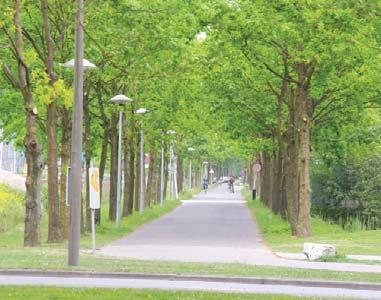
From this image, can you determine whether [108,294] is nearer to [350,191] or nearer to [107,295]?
[107,295]

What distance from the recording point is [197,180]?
5236 inches

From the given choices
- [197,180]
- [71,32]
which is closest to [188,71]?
[71,32]

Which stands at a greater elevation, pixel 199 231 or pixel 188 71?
pixel 188 71

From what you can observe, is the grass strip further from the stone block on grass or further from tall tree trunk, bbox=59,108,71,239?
tall tree trunk, bbox=59,108,71,239

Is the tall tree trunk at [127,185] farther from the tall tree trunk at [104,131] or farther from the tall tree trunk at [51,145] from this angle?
the tall tree trunk at [51,145]

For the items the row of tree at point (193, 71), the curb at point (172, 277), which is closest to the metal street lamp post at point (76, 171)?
the curb at point (172, 277)

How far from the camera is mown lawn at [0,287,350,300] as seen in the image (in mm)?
12930

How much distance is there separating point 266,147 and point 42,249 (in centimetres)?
2480

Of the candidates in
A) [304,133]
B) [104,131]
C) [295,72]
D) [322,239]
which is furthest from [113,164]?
[322,239]

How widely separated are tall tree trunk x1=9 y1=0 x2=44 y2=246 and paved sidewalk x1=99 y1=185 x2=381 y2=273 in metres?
1.89

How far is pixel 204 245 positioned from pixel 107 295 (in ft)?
51.4

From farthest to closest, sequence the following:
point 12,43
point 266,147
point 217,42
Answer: point 266,147 < point 217,42 < point 12,43

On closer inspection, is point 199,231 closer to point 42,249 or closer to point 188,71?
point 188,71

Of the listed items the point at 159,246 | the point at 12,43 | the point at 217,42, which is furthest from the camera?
the point at 217,42
